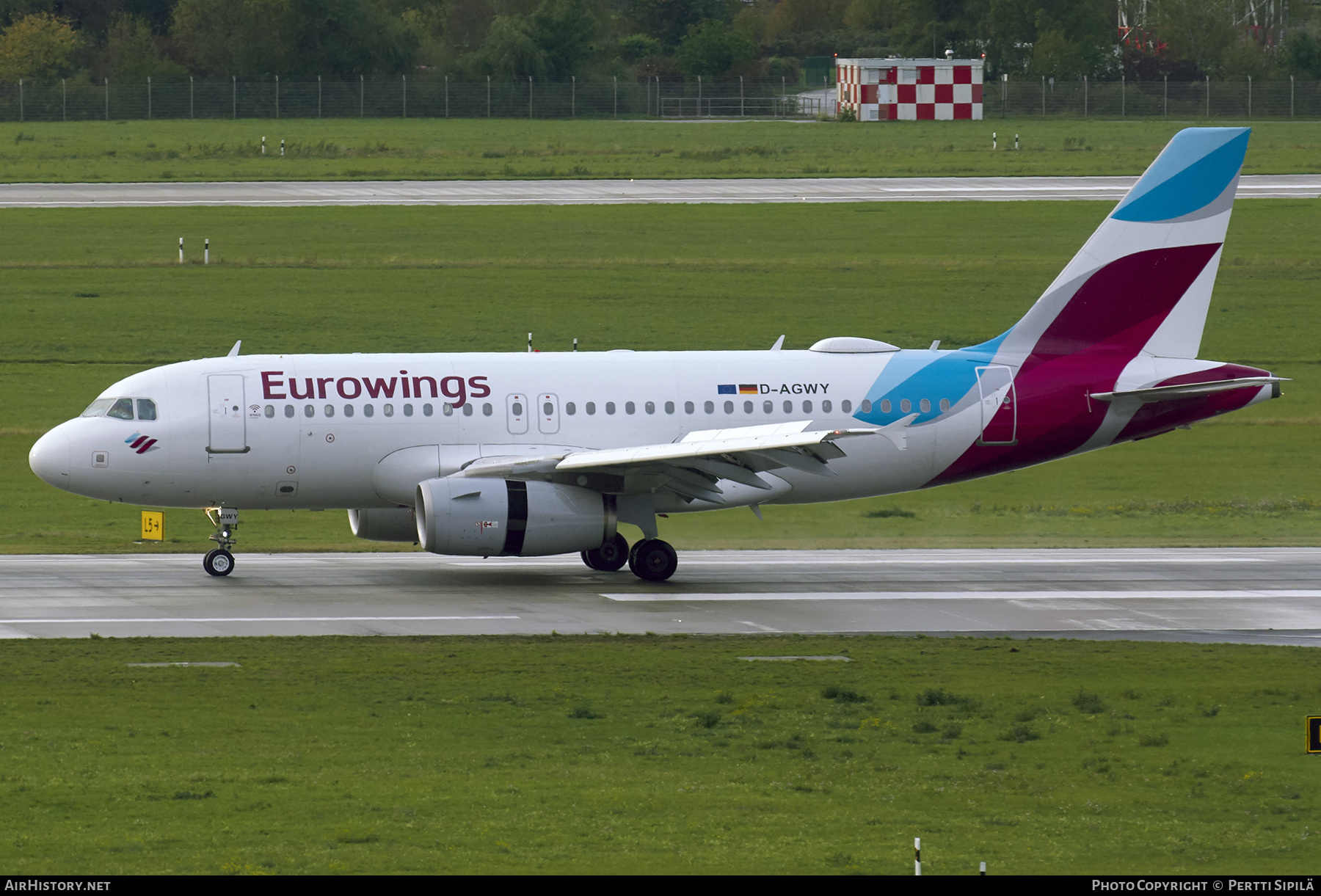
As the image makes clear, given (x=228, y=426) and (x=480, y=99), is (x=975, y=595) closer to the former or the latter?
Result: (x=228, y=426)

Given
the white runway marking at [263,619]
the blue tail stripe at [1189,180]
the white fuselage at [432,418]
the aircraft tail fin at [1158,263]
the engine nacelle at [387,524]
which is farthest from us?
the blue tail stripe at [1189,180]

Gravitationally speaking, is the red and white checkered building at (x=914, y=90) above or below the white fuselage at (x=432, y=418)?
above

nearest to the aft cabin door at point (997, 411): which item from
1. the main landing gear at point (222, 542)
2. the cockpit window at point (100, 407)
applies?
the main landing gear at point (222, 542)

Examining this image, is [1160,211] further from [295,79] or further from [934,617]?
[295,79]

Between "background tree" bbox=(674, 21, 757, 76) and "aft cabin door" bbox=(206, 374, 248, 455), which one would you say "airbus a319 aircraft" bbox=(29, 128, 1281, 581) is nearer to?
"aft cabin door" bbox=(206, 374, 248, 455)

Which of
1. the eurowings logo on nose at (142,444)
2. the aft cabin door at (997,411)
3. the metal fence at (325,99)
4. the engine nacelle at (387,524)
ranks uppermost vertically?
the metal fence at (325,99)

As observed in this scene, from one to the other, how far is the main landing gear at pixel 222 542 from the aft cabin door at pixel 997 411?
1485 centimetres

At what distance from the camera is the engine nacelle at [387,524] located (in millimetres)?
35062

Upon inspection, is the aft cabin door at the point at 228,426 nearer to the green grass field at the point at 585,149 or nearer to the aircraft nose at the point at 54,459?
the aircraft nose at the point at 54,459

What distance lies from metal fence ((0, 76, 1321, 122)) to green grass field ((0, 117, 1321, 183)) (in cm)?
281

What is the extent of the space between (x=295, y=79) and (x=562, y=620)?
350 feet

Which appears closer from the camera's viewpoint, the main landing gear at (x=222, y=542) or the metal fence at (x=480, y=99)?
the main landing gear at (x=222, y=542)

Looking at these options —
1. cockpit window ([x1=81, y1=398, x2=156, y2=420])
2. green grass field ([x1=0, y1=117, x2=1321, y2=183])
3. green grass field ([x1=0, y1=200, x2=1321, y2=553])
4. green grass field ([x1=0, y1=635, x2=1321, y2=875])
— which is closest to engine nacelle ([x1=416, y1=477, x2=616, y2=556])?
green grass field ([x1=0, y1=635, x2=1321, y2=875])
